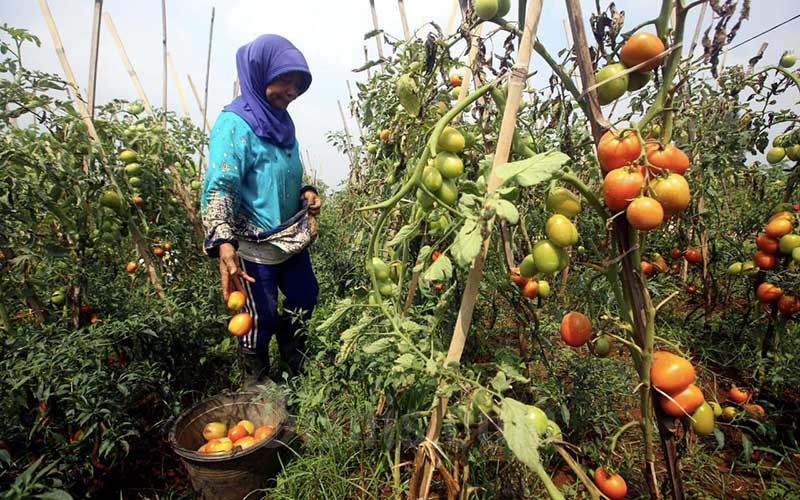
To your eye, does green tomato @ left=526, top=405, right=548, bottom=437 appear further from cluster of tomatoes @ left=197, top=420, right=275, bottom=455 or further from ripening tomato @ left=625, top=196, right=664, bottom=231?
cluster of tomatoes @ left=197, top=420, right=275, bottom=455

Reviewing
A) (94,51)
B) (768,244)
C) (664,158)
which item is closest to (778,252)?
(768,244)

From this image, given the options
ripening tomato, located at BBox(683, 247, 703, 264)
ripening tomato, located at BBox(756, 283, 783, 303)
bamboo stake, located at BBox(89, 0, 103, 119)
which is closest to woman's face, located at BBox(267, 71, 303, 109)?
bamboo stake, located at BBox(89, 0, 103, 119)

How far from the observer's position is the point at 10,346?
1433 millimetres

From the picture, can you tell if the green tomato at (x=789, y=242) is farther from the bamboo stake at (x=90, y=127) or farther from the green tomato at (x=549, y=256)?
the bamboo stake at (x=90, y=127)

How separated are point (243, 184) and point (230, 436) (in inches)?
42.2

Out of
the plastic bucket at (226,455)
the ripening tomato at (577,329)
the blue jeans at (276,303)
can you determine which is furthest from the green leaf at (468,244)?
the blue jeans at (276,303)

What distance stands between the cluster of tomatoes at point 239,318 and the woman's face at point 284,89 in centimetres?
88

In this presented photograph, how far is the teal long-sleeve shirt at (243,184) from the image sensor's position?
163cm

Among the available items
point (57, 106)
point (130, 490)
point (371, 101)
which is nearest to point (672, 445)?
point (371, 101)

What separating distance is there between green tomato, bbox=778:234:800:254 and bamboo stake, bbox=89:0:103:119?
2999 millimetres

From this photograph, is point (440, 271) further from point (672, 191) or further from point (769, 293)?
point (769, 293)

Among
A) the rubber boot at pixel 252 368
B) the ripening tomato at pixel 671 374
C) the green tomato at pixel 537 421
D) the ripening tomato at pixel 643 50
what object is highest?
the ripening tomato at pixel 643 50

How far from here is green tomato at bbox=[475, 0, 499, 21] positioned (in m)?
0.72

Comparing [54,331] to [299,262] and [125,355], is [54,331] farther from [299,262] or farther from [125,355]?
[299,262]
